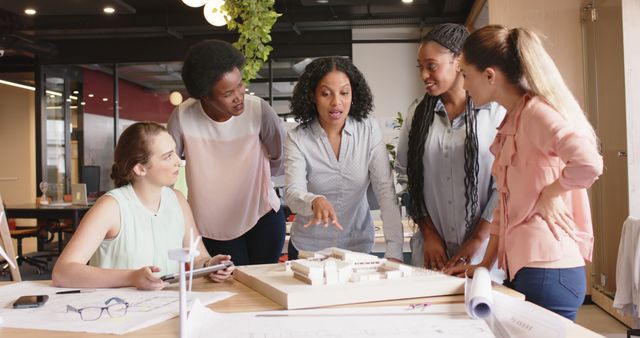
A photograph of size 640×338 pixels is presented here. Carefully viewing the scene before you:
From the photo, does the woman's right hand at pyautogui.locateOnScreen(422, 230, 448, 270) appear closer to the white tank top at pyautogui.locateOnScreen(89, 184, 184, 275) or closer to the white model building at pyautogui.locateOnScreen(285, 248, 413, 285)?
the white model building at pyautogui.locateOnScreen(285, 248, 413, 285)

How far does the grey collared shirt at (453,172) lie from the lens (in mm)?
2082

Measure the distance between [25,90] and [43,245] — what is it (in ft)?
13.6

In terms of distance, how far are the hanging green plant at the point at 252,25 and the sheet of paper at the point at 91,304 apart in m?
1.68

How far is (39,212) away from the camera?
6.79m

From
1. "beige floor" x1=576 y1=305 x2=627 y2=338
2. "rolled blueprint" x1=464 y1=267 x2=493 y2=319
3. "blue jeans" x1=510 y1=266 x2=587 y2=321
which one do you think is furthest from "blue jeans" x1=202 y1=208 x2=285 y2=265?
"beige floor" x1=576 y1=305 x2=627 y2=338

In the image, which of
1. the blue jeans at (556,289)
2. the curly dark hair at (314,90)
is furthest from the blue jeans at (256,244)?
the blue jeans at (556,289)

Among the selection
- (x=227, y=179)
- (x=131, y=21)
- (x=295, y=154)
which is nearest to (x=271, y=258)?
(x=227, y=179)

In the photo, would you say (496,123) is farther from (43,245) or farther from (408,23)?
(43,245)

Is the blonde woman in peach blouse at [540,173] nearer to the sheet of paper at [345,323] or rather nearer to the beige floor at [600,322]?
the sheet of paper at [345,323]

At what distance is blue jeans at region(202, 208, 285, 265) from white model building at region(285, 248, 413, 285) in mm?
898

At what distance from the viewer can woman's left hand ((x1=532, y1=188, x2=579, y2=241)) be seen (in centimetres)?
148

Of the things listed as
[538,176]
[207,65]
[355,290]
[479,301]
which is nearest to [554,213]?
[538,176]

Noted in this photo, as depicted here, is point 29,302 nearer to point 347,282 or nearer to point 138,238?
point 138,238

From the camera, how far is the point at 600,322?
4883 mm
